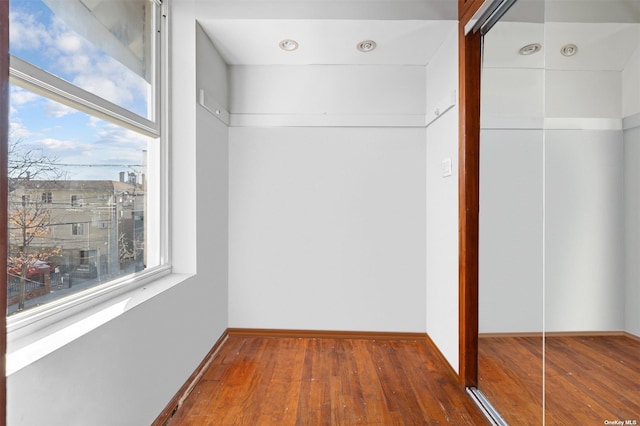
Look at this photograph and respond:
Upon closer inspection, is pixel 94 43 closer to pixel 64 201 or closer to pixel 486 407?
pixel 64 201

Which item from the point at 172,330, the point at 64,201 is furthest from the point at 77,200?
the point at 172,330

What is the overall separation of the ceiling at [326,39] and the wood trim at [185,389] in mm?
2346

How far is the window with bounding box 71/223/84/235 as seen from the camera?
1397 millimetres

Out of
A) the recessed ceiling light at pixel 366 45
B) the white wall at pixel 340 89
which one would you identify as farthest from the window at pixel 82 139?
the recessed ceiling light at pixel 366 45

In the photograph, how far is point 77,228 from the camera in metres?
1.42

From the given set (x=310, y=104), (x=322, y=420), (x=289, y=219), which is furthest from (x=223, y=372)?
(x=310, y=104)

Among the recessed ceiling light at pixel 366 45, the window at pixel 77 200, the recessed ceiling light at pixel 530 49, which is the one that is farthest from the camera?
the recessed ceiling light at pixel 366 45

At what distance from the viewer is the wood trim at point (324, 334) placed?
115 inches

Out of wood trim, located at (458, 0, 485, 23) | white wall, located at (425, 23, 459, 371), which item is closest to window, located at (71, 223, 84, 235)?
white wall, located at (425, 23, 459, 371)

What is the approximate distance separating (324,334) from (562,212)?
215cm

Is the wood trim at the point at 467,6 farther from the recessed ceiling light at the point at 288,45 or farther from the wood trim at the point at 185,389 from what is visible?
the wood trim at the point at 185,389

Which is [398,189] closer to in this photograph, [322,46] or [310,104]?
[310,104]

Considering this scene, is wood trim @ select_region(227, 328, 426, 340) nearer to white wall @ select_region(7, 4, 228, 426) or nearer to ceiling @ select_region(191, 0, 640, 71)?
white wall @ select_region(7, 4, 228, 426)

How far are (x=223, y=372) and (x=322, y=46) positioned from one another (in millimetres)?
2503
